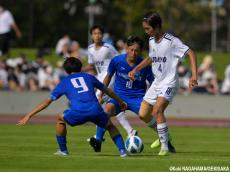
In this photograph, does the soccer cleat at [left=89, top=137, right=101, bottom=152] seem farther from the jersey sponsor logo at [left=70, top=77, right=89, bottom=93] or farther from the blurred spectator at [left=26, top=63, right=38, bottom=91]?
the blurred spectator at [left=26, top=63, right=38, bottom=91]

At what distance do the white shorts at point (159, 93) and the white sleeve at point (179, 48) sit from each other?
606mm

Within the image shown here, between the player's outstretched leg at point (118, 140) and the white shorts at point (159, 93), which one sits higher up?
the white shorts at point (159, 93)

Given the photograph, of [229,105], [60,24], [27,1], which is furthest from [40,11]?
[229,105]

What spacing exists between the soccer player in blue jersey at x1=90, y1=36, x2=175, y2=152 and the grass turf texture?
2.60 ft

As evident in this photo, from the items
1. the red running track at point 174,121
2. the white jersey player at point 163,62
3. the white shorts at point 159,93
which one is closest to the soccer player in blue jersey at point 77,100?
the white jersey player at point 163,62

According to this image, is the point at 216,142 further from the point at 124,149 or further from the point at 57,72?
the point at 57,72

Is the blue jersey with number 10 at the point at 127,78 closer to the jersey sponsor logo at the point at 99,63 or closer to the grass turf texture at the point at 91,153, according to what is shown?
the grass turf texture at the point at 91,153

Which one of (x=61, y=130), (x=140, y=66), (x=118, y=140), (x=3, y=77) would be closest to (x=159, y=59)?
(x=140, y=66)

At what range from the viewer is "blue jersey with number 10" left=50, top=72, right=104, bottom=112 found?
15055mm

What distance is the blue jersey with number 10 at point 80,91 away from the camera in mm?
15055

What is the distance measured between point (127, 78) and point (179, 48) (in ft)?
7.18

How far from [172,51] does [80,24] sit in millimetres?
67591

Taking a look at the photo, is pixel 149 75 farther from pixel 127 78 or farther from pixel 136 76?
pixel 127 78

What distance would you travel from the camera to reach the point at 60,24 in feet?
276
